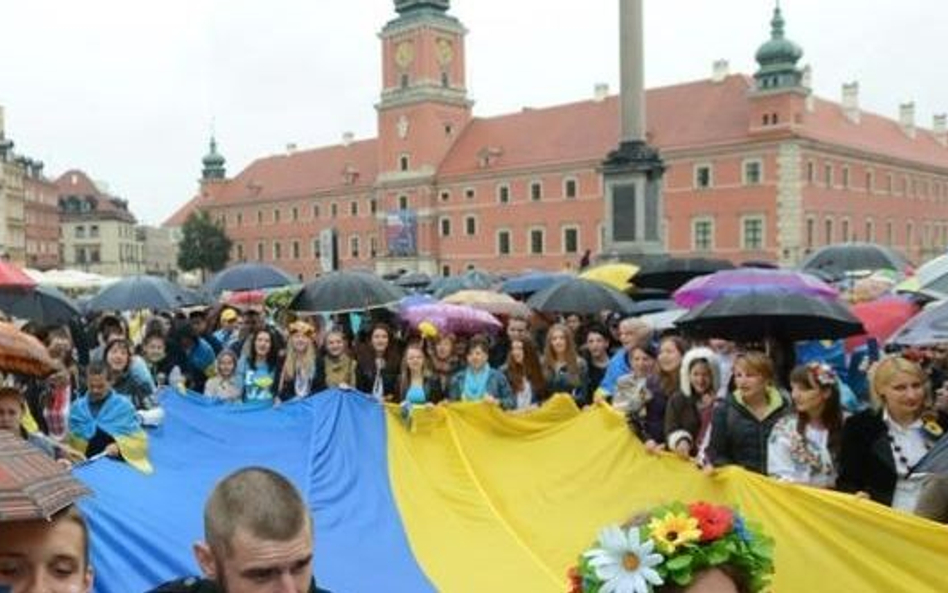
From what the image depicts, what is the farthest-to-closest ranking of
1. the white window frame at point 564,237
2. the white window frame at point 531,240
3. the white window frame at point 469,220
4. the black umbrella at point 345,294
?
the white window frame at point 469,220 < the white window frame at point 531,240 < the white window frame at point 564,237 < the black umbrella at point 345,294

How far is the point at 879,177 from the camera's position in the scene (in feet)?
246

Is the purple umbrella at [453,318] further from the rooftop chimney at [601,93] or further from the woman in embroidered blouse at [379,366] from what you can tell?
the rooftop chimney at [601,93]

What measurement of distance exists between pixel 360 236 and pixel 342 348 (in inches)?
3312

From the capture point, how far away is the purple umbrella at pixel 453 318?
12773mm

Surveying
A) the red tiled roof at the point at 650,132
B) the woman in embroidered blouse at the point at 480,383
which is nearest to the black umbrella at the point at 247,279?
the woman in embroidered blouse at the point at 480,383

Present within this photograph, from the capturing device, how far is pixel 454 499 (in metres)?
6.75

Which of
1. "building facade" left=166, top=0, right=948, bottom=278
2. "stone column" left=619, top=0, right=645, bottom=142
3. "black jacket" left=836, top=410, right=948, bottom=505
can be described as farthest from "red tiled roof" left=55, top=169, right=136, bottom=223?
"black jacket" left=836, top=410, right=948, bottom=505

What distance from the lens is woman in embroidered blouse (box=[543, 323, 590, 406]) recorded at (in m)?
9.90

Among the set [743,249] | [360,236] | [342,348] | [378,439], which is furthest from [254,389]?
[360,236]

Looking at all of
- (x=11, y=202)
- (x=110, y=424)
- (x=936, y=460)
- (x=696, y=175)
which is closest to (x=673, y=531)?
(x=936, y=460)

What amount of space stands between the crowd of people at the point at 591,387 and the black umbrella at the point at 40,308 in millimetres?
549

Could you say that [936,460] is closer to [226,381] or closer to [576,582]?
[576,582]

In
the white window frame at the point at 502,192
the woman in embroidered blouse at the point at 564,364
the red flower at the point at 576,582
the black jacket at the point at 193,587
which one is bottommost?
the woman in embroidered blouse at the point at 564,364

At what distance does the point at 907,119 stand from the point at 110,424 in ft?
289
